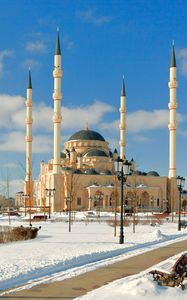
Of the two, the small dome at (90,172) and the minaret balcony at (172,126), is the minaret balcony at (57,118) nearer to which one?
the small dome at (90,172)

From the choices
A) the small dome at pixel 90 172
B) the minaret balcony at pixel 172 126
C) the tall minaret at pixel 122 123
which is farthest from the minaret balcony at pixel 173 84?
the small dome at pixel 90 172

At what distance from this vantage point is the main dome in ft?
326

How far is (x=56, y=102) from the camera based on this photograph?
234 ft

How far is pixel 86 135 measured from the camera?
99688 millimetres

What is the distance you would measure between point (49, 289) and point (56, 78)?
6357 cm

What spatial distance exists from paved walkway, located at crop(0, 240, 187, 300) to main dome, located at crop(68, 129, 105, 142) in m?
85.0

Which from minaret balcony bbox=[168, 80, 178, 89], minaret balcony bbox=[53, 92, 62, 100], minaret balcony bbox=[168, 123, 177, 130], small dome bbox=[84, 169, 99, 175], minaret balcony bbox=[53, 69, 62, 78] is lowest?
small dome bbox=[84, 169, 99, 175]

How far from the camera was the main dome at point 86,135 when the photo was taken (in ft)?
326

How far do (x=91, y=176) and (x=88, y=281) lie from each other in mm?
75256

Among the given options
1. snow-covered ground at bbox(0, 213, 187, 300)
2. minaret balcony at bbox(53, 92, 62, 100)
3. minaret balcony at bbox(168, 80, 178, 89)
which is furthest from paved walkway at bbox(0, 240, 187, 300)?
minaret balcony at bbox(168, 80, 178, 89)

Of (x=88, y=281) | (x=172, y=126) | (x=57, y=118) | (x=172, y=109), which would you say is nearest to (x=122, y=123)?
(x=172, y=126)

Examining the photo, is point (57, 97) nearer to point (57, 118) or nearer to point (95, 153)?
point (57, 118)

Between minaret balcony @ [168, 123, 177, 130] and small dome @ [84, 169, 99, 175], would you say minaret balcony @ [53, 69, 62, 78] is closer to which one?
minaret balcony @ [168, 123, 177, 130]

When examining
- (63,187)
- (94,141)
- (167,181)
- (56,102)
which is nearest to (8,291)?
(56,102)
